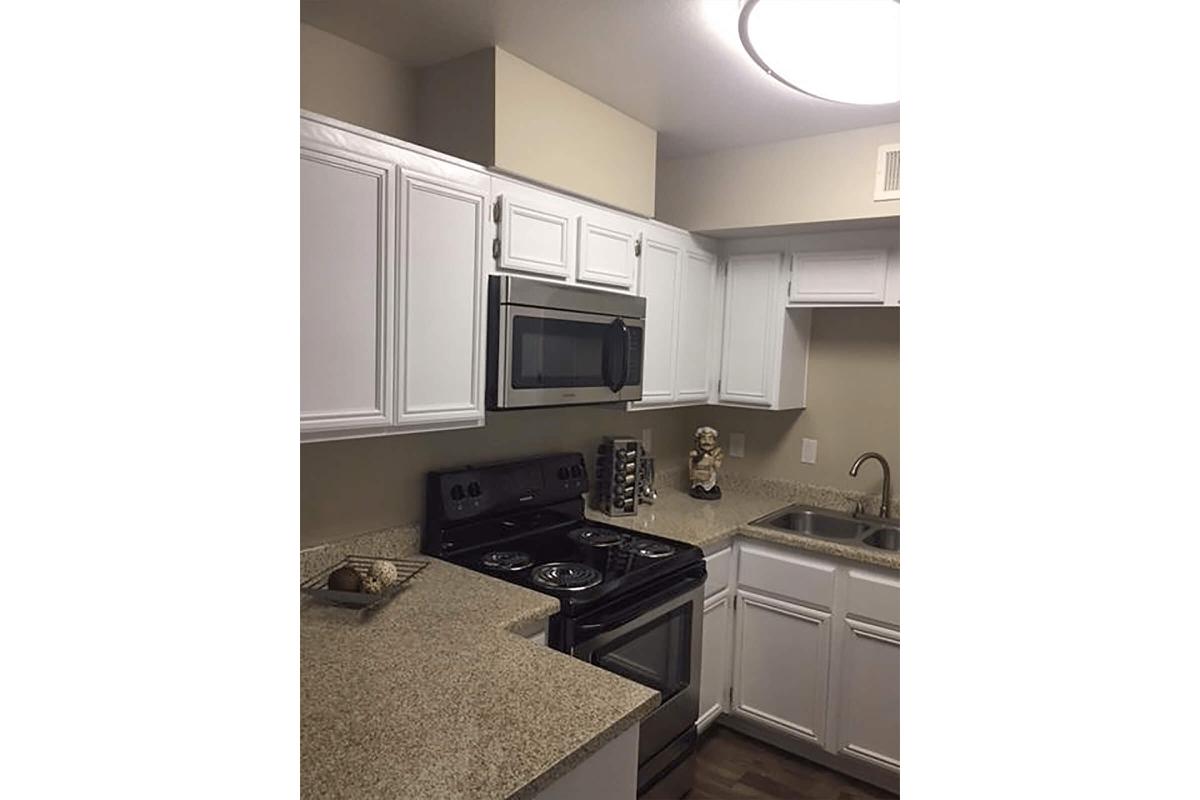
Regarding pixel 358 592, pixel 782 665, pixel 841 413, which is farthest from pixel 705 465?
pixel 358 592

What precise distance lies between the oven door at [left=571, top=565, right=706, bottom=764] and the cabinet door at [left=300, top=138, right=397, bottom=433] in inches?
34.4

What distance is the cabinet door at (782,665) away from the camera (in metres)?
2.70

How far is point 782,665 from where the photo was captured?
9.13ft

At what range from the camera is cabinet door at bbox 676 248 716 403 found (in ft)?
9.77

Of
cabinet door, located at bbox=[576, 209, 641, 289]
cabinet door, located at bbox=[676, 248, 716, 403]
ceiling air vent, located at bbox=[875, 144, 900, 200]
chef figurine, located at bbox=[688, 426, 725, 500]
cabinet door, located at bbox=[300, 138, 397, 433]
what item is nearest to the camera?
cabinet door, located at bbox=[300, 138, 397, 433]

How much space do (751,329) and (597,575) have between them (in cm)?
146

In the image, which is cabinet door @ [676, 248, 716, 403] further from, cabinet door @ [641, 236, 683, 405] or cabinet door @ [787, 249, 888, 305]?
cabinet door @ [787, 249, 888, 305]

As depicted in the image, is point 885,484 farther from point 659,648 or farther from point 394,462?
point 394,462

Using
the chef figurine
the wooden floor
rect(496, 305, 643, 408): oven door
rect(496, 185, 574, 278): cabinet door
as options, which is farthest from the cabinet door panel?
the wooden floor

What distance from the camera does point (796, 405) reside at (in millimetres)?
3266

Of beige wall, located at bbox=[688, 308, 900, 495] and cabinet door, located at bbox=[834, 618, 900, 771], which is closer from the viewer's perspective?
cabinet door, located at bbox=[834, 618, 900, 771]
